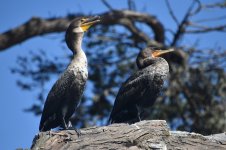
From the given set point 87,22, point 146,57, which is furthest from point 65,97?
point 146,57

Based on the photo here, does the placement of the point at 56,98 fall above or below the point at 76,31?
below

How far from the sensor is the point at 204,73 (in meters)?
20.2

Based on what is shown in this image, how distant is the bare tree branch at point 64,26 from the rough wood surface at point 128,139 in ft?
25.5

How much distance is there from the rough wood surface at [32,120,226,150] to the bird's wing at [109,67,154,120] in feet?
2.19

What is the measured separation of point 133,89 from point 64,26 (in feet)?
24.0

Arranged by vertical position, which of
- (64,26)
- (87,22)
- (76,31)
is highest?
(64,26)

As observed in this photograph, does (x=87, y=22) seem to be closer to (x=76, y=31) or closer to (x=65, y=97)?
(x=76, y=31)

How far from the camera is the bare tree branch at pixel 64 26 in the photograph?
63.4ft

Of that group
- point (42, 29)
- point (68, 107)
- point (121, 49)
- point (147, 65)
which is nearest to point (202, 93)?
point (121, 49)

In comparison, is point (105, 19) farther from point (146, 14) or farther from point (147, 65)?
point (147, 65)

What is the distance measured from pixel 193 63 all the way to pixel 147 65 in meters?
7.83

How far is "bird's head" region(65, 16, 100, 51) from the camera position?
12.6 metres

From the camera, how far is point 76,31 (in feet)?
42.0

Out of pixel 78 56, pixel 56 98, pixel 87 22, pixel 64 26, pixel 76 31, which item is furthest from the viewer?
pixel 64 26
